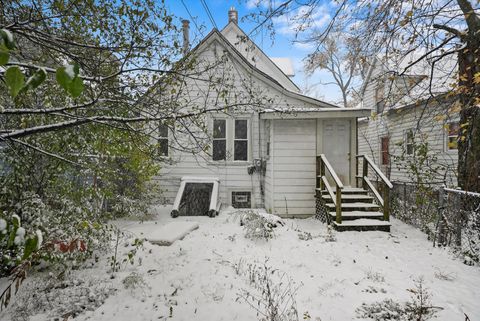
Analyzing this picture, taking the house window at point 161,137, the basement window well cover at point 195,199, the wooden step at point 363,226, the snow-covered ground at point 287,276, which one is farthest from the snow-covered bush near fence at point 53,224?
the wooden step at point 363,226

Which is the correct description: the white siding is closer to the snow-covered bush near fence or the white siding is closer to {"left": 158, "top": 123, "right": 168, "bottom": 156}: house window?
{"left": 158, "top": 123, "right": 168, "bottom": 156}: house window

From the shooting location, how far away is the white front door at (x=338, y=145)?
8.87 m

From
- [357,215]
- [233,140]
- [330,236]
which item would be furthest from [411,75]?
[233,140]

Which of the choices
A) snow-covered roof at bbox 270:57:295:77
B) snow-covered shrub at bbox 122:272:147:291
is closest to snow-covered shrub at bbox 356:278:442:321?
snow-covered shrub at bbox 122:272:147:291

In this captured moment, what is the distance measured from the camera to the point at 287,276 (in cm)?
427

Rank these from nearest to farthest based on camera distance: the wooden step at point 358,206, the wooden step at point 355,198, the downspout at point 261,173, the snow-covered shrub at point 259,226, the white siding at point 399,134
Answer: the snow-covered shrub at point 259,226 < the wooden step at point 358,206 < the wooden step at point 355,198 < the downspout at point 261,173 < the white siding at point 399,134

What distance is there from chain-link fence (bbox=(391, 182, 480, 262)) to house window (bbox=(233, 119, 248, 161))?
204 inches

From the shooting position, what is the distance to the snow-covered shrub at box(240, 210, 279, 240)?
596 cm

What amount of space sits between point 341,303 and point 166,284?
7.85ft

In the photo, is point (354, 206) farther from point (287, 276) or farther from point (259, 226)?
point (287, 276)

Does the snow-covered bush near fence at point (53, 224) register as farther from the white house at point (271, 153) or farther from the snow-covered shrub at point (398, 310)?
the snow-covered shrub at point (398, 310)

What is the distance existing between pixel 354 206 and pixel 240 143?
4526 mm

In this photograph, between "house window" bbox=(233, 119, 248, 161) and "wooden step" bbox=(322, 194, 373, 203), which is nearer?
"wooden step" bbox=(322, 194, 373, 203)

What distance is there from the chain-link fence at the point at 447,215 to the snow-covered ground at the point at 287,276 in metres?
0.33
